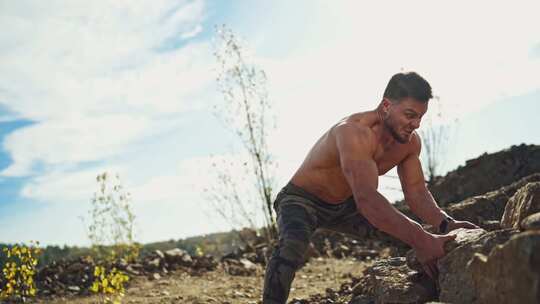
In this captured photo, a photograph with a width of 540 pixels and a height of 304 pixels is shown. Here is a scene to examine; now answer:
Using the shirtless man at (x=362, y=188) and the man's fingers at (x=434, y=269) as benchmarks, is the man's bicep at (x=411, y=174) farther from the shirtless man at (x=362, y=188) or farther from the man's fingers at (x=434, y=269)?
the man's fingers at (x=434, y=269)

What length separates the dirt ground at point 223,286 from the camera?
18.5 feet

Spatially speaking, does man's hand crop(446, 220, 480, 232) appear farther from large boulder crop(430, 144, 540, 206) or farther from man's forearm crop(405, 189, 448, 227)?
large boulder crop(430, 144, 540, 206)

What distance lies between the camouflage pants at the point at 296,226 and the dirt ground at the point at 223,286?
69.4 inches

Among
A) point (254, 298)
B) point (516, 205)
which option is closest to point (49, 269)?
point (254, 298)

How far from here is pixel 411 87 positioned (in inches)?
122

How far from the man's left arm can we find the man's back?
0.06 metres

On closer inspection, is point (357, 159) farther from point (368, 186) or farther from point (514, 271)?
point (514, 271)

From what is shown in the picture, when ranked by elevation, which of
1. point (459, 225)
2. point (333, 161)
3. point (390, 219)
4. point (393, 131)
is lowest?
point (459, 225)

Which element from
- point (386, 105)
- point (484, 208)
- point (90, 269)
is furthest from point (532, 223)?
point (90, 269)

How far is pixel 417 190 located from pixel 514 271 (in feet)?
6.35

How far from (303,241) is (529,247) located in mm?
1637

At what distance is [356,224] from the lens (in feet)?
12.3

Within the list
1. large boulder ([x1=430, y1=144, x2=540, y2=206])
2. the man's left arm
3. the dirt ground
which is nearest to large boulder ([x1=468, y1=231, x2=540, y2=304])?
the man's left arm

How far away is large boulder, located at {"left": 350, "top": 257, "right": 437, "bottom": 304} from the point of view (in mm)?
2822
